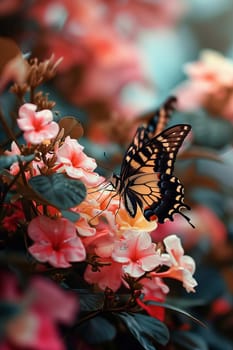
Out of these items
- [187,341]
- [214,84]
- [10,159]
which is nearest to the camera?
[10,159]

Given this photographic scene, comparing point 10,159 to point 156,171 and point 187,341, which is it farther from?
point 187,341

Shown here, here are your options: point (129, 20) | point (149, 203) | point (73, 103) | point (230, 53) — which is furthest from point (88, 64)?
point (230, 53)

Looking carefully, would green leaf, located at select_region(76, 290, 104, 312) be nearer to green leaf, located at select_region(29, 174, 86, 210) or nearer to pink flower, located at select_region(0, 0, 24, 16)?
green leaf, located at select_region(29, 174, 86, 210)

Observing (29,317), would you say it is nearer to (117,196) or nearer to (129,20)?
Result: (117,196)

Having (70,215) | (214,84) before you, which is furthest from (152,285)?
Result: (214,84)

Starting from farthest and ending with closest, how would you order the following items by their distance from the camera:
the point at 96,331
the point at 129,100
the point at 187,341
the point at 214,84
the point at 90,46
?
the point at 129,100 < the point at 90,46 < the point at 214,84 < the point at 187,341 < the point at 96,331

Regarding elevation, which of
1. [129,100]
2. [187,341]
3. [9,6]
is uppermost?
[9,6]
